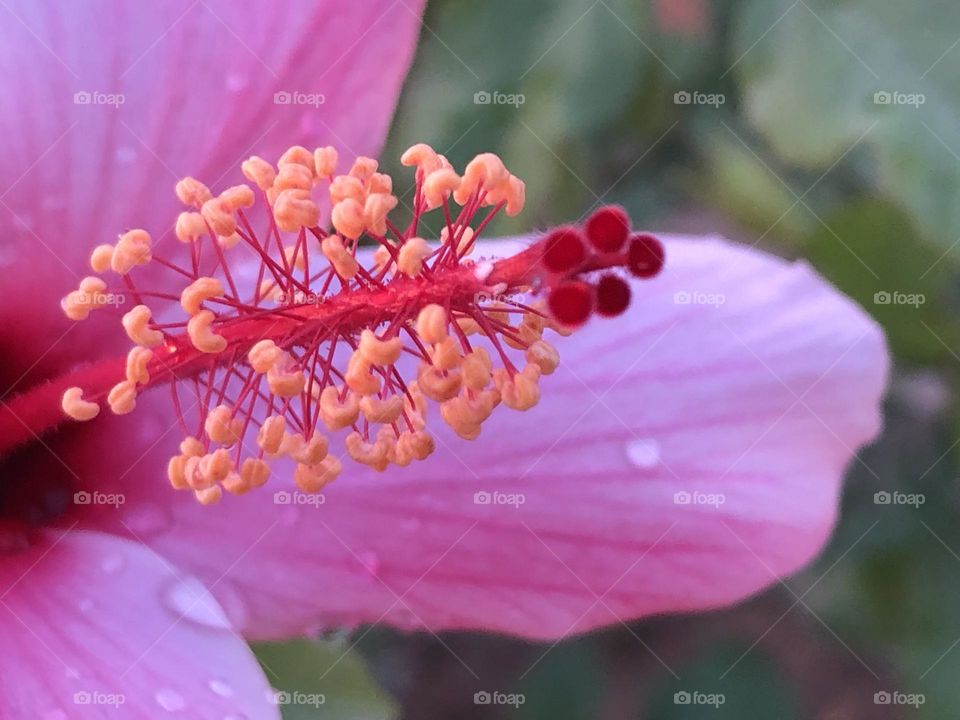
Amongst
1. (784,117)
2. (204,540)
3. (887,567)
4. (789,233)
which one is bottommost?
(887,567)

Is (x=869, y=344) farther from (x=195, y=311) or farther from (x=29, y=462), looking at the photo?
(x=29, y=462)

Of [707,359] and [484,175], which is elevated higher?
[484,175]

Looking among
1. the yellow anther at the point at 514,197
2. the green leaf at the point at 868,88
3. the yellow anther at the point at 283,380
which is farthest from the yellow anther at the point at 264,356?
the green leaf at the point at 868,88

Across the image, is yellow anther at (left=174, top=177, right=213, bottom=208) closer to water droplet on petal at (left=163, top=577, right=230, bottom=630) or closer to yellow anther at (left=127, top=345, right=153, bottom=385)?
yellow anther at (left=127, top=345, right=153, bottom=385)

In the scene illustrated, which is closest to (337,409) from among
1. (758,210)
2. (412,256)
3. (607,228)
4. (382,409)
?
(382,409)

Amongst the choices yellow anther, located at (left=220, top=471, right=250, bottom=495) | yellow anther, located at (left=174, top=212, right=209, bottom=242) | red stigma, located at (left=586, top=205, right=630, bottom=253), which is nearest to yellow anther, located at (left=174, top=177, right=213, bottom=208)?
yellow anther, located at (left=174, top=212, right=209, bottom=242)

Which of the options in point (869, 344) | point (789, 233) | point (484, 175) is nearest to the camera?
point (484, 175)

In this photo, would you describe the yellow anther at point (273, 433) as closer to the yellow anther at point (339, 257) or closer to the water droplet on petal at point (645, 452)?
the yellow anther at point (339, 257)

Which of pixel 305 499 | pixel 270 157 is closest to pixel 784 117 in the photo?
pixel 270 157
